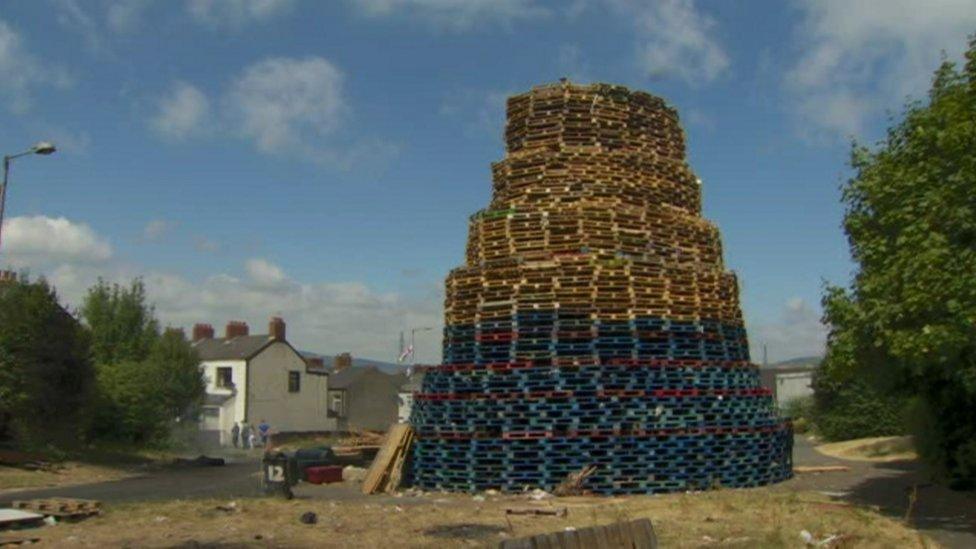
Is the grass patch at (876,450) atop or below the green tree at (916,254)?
below

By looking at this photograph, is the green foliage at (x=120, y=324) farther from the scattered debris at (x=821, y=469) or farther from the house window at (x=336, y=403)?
the scattered debris at (x=821, y=469)

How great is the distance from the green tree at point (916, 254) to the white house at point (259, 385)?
4406 cm

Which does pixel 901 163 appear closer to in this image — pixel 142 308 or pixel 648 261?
pixel 648 261

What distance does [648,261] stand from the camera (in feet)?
73.5

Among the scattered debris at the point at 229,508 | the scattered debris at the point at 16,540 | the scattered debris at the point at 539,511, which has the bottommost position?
the scattered debris at the point at 539,511

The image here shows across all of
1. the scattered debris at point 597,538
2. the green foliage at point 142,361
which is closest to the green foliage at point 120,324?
the green foliage at point 142,361

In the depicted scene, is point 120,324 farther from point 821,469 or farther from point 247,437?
point 821,469

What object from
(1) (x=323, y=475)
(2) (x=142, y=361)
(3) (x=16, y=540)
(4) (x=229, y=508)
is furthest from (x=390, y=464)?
(2) (x=142, y=361)

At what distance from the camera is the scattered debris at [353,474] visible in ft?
83.6

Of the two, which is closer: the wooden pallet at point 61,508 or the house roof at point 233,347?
the wooden pallet at point 61,508

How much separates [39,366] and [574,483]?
19429mm

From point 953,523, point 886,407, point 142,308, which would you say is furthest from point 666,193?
point 142,308

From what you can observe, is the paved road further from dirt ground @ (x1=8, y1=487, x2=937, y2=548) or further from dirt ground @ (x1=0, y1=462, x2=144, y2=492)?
dirt ground @ (x1=0, y1=462, x2=144, y2=492)

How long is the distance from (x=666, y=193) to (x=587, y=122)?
2.84 m
